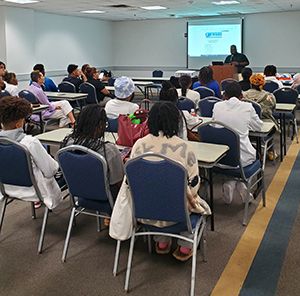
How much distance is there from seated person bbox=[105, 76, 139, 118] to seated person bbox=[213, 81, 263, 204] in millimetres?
948

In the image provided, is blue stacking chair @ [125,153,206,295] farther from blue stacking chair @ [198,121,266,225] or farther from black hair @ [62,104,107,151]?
blue stacking chair @ [198,121,266,225]

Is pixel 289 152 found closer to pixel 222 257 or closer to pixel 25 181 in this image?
pixel 222 257

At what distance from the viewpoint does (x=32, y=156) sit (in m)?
2.68

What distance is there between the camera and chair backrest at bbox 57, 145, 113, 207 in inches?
95.2

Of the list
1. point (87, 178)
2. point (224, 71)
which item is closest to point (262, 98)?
point (87, 178)

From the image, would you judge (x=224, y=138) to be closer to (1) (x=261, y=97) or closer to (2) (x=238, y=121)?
(2) (x=238, y=121)

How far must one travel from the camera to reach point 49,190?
281cm

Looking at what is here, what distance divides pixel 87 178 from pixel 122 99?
1.74 meters

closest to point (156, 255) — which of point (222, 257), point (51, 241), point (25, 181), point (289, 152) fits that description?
point (222, 257)

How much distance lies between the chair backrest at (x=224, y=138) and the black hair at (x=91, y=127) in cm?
96

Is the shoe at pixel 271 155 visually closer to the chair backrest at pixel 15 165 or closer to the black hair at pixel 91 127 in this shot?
the black hair at pixel 91 127

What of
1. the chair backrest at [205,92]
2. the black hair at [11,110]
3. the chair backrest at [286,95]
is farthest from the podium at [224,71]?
the black hair at [11,110]

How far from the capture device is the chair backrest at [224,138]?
3.11 meters

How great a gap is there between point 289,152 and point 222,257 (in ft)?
10.5
